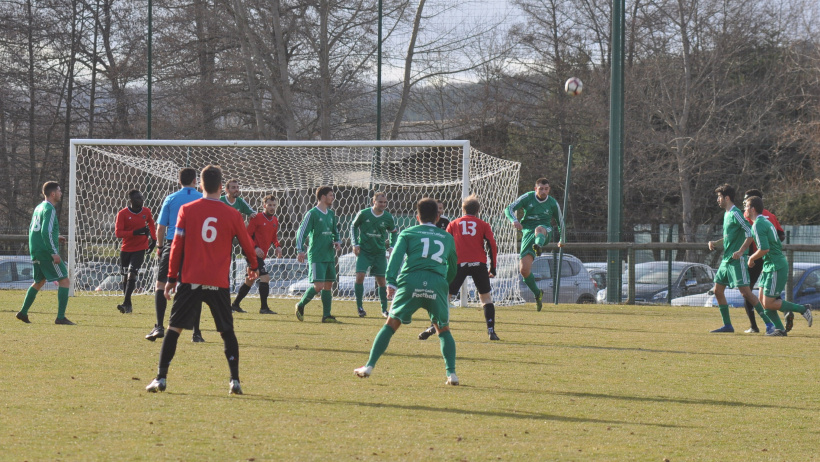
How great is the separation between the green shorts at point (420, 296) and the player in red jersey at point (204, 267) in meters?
1.33

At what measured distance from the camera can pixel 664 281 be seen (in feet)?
69.4

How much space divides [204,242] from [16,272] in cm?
1612

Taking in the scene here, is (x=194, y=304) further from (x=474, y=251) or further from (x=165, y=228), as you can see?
(x=474, y=251)

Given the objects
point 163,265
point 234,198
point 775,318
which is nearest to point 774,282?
point 775,318

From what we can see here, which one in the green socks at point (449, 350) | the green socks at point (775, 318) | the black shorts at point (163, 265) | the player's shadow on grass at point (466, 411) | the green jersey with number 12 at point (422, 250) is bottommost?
the player's shadow on grass at point (466, 411)

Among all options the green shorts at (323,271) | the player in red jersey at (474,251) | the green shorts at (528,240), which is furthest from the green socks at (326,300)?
the green shorts at (528,240)

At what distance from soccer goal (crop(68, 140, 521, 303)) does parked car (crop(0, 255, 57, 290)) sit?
214 centimetres

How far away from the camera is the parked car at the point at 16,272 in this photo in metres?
21.2

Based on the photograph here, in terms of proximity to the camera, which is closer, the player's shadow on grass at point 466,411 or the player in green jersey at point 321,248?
the player's shadow on grass at point 466,411

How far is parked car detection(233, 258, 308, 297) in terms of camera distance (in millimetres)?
19609

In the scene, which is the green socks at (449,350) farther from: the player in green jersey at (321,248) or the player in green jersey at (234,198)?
the player in green jersey at (234,198)

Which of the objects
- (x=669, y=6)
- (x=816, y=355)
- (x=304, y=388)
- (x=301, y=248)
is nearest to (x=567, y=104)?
(x=669, y=6)

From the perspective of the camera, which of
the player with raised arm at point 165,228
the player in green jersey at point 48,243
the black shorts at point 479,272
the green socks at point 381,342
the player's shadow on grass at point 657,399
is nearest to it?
the player's shadow on grass at point 657,399

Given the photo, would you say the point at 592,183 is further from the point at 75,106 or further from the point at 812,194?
the point at 75,106
